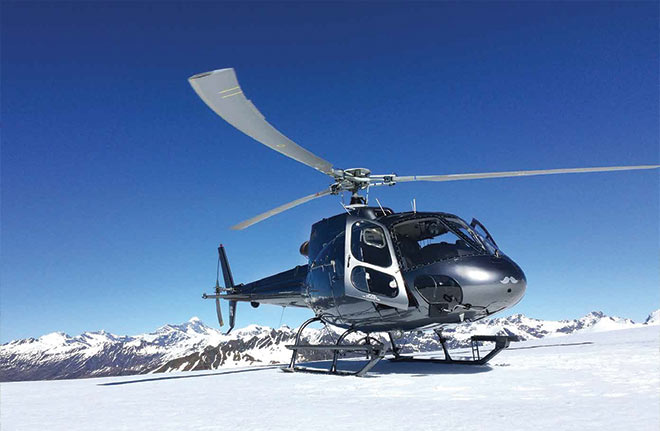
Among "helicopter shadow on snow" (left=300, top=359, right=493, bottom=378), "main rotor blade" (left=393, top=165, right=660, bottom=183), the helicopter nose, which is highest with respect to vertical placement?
"main rotor blade" (left=393, top=165, right=660, bottom=183)

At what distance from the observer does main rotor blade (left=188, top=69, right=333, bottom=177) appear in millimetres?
5543

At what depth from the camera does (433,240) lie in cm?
909

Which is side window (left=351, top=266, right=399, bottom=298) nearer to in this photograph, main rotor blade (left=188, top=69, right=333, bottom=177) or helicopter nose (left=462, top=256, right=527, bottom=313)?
helicopter nose (left=462, top=256, right=527, bottom=313)

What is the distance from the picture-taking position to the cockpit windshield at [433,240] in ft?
28.2

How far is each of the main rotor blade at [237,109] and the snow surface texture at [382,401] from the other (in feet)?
12.6

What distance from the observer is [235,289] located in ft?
47.2

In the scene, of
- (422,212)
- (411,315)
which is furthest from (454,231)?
(411,315)

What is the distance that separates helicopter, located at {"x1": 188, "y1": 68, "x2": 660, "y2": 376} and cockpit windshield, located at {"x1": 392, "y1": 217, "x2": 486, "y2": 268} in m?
0.02

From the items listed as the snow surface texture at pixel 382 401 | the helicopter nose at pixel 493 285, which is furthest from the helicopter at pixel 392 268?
the snow surface texture at pixel 382 401

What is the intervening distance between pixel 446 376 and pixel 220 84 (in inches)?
228

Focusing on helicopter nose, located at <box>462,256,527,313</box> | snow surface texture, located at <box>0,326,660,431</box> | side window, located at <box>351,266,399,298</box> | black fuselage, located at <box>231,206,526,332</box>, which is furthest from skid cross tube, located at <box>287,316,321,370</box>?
helicopter nose, located at <box>462,256,527,313</box>

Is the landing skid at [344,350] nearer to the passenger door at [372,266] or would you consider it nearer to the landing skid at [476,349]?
the passenger door at [372,266]

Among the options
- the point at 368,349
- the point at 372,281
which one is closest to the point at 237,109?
the point at 372,281

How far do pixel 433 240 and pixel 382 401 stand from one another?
4.27m
